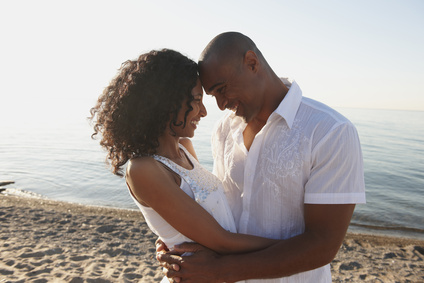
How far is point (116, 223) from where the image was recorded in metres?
7.85

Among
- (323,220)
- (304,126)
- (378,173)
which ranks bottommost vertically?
(378,173)

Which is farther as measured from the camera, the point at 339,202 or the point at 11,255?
the point at 11,255

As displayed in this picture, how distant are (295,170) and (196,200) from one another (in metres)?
0.62

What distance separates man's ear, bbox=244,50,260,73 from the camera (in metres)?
2.29

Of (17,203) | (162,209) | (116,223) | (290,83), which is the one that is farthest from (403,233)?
(17,203)

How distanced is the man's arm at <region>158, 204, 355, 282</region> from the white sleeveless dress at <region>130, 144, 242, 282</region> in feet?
0.66

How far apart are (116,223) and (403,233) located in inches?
276

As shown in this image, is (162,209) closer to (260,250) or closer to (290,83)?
(260,250)

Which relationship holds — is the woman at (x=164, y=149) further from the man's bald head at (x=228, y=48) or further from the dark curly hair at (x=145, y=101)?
the man's bald head at (x=228, y=48)

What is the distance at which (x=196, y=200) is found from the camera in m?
2.06

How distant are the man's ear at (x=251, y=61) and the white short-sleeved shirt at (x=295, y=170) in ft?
0.95

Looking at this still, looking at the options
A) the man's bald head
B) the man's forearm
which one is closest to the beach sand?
the man's forearm

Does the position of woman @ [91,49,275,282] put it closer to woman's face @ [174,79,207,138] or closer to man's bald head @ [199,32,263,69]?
woman's face @ [174,79,207,138]

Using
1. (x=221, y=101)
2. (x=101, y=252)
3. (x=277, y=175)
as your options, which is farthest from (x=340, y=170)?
(x=101, y=252)
